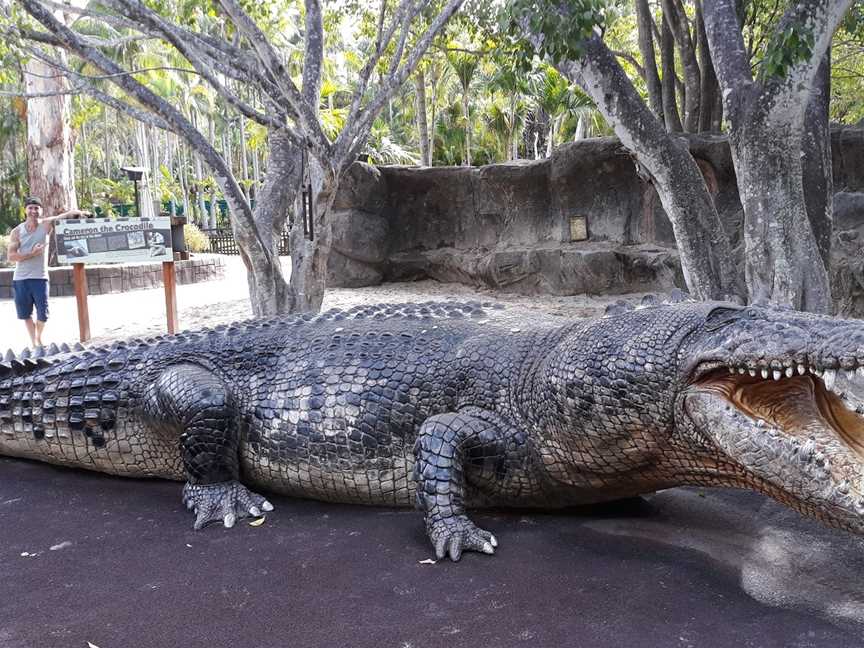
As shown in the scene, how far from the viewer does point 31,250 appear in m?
7.23

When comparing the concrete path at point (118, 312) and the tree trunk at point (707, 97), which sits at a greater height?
the tree trunk at point (707, 97)

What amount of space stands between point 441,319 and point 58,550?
1.94m

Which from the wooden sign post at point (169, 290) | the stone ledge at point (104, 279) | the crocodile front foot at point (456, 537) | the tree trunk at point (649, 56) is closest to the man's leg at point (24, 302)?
the wooden sign post at point (169, 290)

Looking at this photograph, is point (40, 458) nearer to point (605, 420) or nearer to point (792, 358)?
point (605, 420)

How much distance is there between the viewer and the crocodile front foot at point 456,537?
2789 mm

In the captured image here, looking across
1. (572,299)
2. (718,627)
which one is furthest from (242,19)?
(572,299)

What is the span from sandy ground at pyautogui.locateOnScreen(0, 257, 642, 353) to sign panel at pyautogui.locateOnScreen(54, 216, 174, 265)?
38.8 inches

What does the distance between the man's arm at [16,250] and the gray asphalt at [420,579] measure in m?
4.61

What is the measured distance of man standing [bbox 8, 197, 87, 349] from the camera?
722 cm

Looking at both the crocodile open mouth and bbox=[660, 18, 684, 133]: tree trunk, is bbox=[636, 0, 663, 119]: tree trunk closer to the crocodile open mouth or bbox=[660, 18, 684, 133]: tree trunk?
bbox=[660, 18, 684, 133]: tree trunk

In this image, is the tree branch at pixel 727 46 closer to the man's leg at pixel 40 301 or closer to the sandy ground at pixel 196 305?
the sandy ground at pixel 196 305

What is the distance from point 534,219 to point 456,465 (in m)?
9.86

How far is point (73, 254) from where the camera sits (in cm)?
734

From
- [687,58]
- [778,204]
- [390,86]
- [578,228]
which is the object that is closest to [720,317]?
[778,204]
